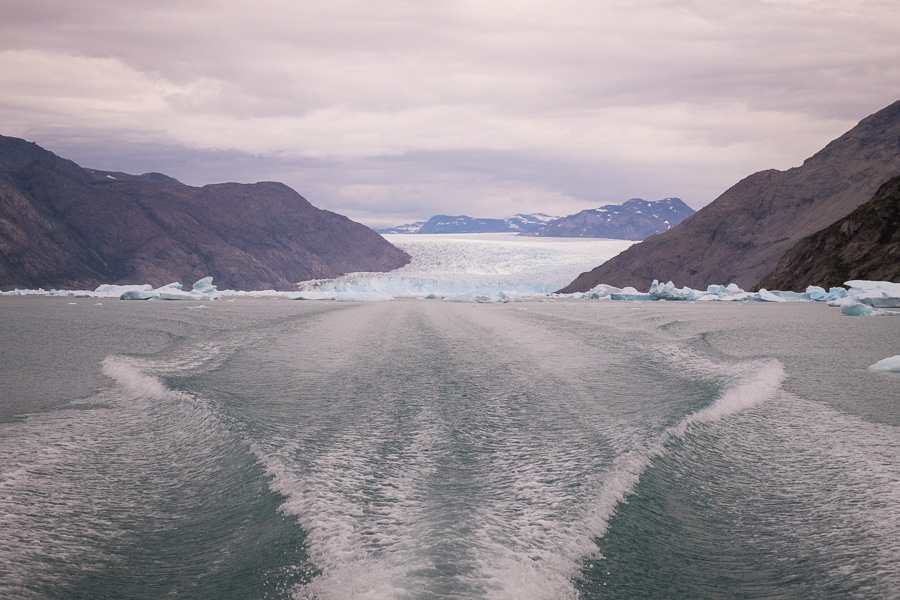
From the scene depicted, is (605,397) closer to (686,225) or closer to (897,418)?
(897,418)

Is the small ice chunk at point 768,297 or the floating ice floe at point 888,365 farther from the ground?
the small ice chunk at point 768,297

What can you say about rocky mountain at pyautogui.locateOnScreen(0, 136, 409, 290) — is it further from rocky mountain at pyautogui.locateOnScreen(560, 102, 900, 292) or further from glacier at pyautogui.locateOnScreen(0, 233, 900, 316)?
rocky mountain at pyautogui.locateOnScreen(560, 102, 900, 292)

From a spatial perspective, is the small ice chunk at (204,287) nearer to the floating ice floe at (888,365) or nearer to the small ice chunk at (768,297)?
the small ice chunk at (768,297)

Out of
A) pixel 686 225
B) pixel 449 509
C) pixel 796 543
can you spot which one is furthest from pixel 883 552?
pixel 686 225

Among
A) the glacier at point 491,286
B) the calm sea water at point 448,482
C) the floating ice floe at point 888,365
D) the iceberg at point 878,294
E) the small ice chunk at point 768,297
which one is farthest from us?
the small ice chunk at point 768,297

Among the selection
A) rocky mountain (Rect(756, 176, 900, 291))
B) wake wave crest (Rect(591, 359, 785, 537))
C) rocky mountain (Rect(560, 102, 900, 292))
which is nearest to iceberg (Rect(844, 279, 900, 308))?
rocky mountain (Rect(756, 176, 900, 291))

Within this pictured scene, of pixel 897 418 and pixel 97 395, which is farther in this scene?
pixel 97 395

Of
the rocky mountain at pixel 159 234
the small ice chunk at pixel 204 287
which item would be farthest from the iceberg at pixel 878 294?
the rocky mountain at pixel 159 234
